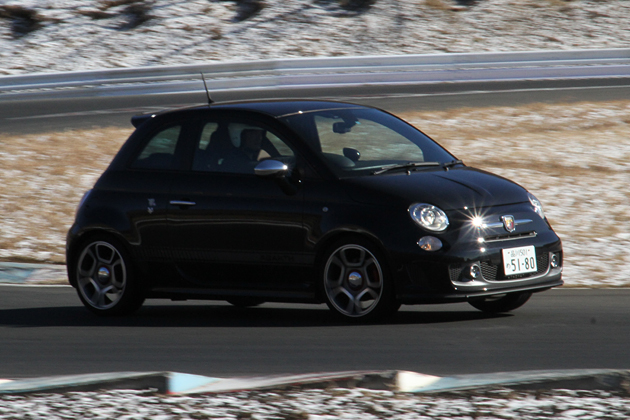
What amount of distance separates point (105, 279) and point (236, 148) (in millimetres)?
1538

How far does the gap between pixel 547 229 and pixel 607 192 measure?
558cm

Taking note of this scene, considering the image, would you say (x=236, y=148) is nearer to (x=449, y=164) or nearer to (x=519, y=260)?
(x=449, y=164)

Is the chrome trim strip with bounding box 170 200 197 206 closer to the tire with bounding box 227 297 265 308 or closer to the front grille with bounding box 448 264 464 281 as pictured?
the tire with bounding box 227 297 265 308

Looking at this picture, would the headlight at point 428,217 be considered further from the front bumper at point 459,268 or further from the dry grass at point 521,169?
the dry grass at point 521,169

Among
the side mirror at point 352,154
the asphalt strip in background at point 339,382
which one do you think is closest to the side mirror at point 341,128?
the side mirror at point 352,154

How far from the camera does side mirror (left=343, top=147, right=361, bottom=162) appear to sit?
7633mm

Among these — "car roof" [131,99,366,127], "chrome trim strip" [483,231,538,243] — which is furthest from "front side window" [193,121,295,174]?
"chrome trim strip" [483,231,538,243]

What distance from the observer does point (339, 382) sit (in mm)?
5176

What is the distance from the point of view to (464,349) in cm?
643

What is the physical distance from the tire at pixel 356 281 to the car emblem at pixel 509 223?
0.87 metres

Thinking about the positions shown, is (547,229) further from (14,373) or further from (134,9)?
(134,9)

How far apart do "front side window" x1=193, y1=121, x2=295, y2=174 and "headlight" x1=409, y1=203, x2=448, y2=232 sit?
1.04 meters

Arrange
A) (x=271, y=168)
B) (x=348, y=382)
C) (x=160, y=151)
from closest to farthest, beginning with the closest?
(x=348, y=382) < (x=271, y=168) < (x=160, y=151)

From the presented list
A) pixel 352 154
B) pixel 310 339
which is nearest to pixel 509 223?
pixel 352 154
